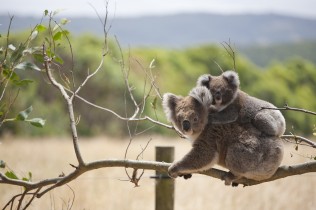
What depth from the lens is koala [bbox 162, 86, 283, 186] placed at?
200 cm

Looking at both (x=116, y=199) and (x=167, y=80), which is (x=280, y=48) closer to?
(x=167, y=80)

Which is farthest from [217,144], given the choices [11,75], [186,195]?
[186,195]

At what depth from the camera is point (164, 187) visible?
2688 mm

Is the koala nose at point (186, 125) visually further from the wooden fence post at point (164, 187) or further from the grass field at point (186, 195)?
the grass field at point (186, 195)

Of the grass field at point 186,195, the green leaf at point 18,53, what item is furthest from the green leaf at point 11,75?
the grass field at point 186,195

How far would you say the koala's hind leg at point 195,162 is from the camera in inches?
81.0

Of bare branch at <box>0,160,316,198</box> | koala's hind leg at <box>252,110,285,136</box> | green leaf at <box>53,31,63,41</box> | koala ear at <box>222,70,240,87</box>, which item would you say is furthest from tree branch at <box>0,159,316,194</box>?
green leaf at <box>53,31,63,41</box>

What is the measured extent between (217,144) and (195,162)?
0.13 m

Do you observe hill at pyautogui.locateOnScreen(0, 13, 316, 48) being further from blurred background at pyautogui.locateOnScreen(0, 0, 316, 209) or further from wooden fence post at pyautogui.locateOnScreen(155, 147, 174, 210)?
wooden fence post at pyautogui.locateOnScreen(155, 147, 174, 210)

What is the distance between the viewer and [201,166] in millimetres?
2043

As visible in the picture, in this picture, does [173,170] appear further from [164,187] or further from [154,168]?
[164,187]

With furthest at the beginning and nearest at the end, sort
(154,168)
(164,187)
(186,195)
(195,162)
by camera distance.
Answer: (186,195) < (164,187) < (195,162) < (154,168)

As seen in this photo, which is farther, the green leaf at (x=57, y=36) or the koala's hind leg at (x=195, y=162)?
the green leaf at (x=57, y=36)

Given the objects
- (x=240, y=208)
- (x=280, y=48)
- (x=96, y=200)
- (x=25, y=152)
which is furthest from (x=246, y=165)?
(x=280, y=48)
